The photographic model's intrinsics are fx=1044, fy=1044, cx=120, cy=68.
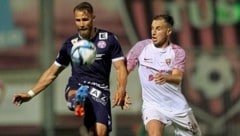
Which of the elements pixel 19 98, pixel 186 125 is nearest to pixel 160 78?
pixel 186 125

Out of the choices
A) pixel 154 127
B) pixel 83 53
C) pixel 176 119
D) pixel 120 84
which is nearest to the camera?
pixel 83 53

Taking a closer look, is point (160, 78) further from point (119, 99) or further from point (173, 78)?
point (119, 99)

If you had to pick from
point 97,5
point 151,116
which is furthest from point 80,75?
point 97,5

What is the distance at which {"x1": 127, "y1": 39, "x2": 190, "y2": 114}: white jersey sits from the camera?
463 inches

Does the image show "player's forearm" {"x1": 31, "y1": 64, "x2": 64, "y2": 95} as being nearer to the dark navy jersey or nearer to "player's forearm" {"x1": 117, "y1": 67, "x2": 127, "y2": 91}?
the dark navy jersey

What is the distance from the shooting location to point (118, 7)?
18.2 metres

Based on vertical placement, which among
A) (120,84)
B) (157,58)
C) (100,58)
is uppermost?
(100,58)

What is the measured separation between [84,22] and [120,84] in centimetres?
79

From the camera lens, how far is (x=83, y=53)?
11.0 m

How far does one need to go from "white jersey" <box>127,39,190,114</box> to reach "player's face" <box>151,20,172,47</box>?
0.39 feet

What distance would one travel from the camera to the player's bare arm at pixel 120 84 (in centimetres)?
1120

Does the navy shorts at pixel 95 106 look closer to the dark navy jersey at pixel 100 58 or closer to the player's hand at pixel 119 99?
the dark navy jersey at pixel 100 58

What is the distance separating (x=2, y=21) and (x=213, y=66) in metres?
3.80

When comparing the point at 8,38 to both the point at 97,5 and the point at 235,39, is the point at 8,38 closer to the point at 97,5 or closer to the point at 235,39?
the point at 97,5
